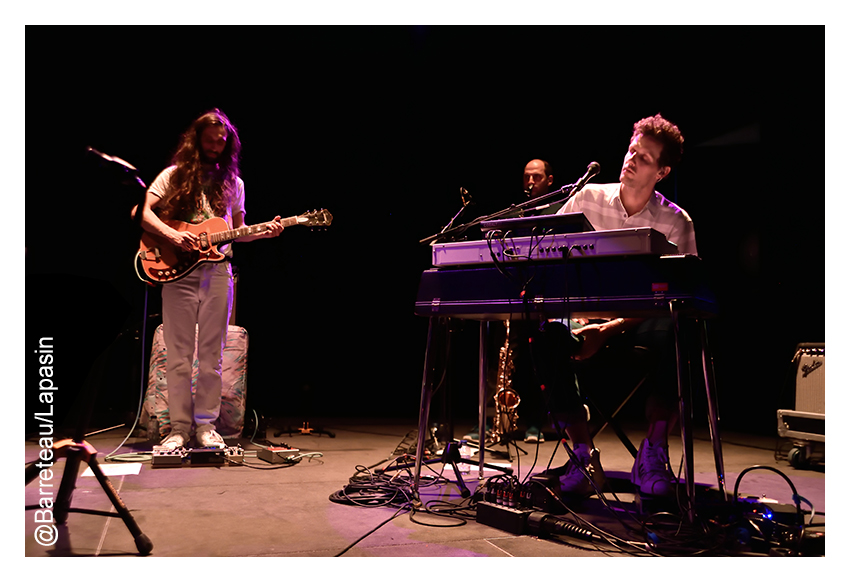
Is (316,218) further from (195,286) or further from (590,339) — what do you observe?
(590,339)

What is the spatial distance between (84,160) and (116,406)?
3554 mm

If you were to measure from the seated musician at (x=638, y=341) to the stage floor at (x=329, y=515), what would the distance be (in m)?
0.14

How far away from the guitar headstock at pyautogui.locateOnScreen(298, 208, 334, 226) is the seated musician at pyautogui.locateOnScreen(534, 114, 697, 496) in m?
1.74

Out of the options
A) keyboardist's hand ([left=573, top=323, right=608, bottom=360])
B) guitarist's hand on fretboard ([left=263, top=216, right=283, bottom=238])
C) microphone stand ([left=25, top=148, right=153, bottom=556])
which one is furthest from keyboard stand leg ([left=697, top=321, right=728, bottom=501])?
guitarist's hand on fretboard ([left=263, top=216, right=283, bottom=238])

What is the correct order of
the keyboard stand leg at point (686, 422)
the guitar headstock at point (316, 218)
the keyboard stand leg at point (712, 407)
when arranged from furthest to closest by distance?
the guitar headstock at point (316, 218), the keyboard stand leg at point (712, 407), the keyboard stand leg at point (686, 422)

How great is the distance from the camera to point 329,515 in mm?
2223

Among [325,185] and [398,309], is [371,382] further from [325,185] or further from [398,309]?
[325,185]

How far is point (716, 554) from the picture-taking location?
5.96 feet

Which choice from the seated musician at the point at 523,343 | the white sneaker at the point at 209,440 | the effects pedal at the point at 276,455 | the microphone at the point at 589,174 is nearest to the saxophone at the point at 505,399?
the seated musician at the point at 523,343

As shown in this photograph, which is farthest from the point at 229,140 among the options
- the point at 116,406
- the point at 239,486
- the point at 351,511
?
the point at 116,406

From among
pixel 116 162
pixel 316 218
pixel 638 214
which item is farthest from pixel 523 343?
pixel 116 162

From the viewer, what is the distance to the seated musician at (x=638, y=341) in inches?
95.7

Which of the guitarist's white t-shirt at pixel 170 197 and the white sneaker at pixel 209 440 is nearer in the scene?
the white sneaker at pixel 209 440

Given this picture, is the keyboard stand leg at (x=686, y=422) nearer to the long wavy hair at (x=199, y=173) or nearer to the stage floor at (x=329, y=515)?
the stage floor at (x=329, y=515)
